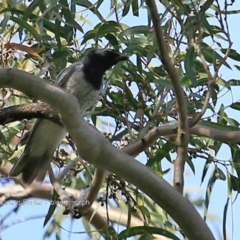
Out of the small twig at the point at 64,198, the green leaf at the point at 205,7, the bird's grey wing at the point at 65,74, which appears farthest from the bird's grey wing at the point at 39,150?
the green leaf at the point at 205,7

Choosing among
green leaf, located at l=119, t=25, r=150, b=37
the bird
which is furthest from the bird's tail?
green leaf, located at l=119, t=25, r=150, b=37

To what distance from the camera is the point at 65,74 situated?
3.39 m

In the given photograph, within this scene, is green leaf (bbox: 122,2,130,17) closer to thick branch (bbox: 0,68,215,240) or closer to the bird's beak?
the bird's beak

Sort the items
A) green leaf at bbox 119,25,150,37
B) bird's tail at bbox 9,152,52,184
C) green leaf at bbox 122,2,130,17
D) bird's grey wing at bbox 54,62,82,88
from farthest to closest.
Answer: bird's grey wing at bbox 54,62,82,88, bird's tail at bbox 9,152,52,184, green leaf at bbox 122,2,130,17, green leaf at bbox 119,25,150,37

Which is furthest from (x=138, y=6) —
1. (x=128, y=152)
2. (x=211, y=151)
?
(x=128, y=152)

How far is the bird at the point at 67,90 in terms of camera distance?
3.25 meters

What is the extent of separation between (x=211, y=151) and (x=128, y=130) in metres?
0.45

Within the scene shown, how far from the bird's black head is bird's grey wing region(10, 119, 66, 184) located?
0.31 m

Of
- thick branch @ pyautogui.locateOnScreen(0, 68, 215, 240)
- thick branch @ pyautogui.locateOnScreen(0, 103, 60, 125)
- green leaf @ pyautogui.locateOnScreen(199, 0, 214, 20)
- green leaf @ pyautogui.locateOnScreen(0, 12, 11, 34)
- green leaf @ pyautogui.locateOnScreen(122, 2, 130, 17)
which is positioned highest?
green leaf @ pyautogui.locateOnScreen(122, 2, 130, 17)

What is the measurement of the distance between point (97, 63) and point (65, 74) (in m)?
0.17

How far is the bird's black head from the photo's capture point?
3307 mm

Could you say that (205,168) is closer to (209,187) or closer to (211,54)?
(209,187)

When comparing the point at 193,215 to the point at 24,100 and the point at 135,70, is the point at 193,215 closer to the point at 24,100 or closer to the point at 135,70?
the point at 135,70

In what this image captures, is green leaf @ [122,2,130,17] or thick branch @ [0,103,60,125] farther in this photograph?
green leaf @ [122,2,130,17]
